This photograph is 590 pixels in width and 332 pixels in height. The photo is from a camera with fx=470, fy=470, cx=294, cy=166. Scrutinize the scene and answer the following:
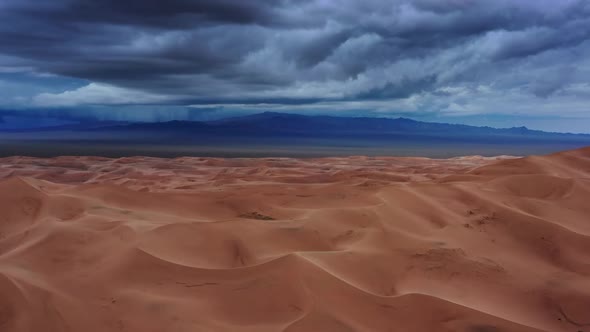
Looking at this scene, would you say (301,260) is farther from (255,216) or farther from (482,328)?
(255,216)

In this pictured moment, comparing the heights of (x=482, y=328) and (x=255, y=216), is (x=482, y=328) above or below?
below

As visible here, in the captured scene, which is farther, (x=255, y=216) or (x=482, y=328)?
(x=255, y=216)

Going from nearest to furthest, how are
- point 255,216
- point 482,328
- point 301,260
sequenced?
point 482,328
point 301,260
point 255,216

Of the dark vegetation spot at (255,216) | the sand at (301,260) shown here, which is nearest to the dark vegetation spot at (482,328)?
the sand at (301,260)

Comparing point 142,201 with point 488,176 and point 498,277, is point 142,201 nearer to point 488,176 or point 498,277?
point 498,277

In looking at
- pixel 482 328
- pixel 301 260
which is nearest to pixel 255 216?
pixel 301 260

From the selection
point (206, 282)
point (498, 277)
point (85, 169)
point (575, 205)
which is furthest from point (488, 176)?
point (85, 169)

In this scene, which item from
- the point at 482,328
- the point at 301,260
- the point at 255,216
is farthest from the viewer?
the point at 255,216

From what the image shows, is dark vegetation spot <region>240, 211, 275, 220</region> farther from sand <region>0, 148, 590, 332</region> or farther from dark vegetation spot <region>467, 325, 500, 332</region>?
dark vegetation spot <region>467, 325, 500, 332</region>

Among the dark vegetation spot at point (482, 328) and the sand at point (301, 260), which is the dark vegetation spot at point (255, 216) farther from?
the dark vegetation spot at point (482, 328)
